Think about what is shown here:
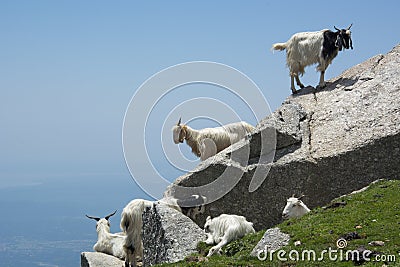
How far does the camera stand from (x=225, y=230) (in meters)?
16.2

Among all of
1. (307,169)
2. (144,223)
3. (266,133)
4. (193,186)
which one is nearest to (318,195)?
(307,169)

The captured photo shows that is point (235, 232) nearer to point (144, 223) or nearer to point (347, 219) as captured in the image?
point (347, 219)

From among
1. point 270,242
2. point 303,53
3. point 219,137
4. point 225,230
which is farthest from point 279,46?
point 270,242

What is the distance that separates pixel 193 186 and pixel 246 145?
2.28 meters

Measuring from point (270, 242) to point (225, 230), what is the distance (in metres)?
2.67

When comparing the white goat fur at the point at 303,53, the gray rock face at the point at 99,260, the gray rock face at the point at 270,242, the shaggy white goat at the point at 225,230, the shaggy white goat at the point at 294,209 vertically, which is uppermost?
the white goat fur at the point at 303,53

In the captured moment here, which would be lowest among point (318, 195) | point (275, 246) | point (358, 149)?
point (275, 246)

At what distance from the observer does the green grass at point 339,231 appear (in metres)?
12.1

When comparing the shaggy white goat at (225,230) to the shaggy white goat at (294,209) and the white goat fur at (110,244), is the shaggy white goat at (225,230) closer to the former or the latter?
the shaggy white goat at (294,209)

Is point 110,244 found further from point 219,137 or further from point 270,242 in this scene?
point 270,242

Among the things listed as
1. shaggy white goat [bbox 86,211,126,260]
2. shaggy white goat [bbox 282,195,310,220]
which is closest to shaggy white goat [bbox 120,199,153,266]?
shaggy white goat [bbox 86,211,126,260]

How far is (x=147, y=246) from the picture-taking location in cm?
1888

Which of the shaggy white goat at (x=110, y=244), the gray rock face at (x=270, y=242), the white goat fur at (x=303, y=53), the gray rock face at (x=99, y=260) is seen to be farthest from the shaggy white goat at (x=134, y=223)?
the white goat fur at (x=303, y=53)

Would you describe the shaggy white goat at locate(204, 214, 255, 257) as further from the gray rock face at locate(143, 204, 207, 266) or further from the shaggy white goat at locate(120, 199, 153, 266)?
the shaggy white goat at locate(120, 199, 153, 266)
